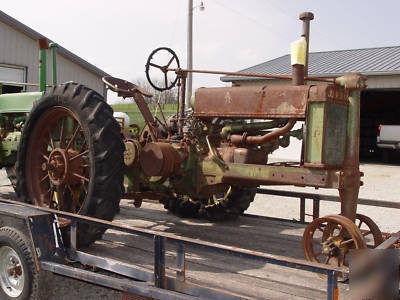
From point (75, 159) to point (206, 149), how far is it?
1.11 meters

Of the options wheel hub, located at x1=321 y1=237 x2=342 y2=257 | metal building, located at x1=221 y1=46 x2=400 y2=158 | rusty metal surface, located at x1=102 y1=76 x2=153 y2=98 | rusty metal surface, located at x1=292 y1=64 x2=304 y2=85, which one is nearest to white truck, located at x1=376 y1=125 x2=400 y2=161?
metal building, located at x1=221 y1=46 x2=400 y2=158

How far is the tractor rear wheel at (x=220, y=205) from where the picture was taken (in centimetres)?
471

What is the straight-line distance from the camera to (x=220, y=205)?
4.75 meters

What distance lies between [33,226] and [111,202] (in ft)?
2.07

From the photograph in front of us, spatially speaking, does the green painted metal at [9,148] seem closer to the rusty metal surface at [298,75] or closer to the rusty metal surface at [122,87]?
the rusty metal surface at [122,87]

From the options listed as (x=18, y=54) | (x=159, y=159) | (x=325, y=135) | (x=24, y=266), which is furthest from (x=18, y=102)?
(x=18, y=54)

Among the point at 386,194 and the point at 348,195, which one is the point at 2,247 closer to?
the point at 348,195

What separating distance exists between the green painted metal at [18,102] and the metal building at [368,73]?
8128mm

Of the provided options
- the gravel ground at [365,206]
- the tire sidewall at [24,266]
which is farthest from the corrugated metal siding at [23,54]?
the tire sidewall at [24,266]

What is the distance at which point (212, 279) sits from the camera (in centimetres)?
285

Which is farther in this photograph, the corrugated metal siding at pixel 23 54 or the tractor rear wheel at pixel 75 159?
the corrugated metal siding at pixel 23 54

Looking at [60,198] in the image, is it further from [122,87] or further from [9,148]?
[9,148]

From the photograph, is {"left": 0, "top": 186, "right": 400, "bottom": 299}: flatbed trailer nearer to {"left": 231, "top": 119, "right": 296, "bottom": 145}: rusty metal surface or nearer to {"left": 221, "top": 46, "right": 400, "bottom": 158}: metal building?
{"left": 231, "top": 119, "right": 296, "bottom": 145}: rusty metal surface

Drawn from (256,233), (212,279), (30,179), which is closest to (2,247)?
(30,179)
